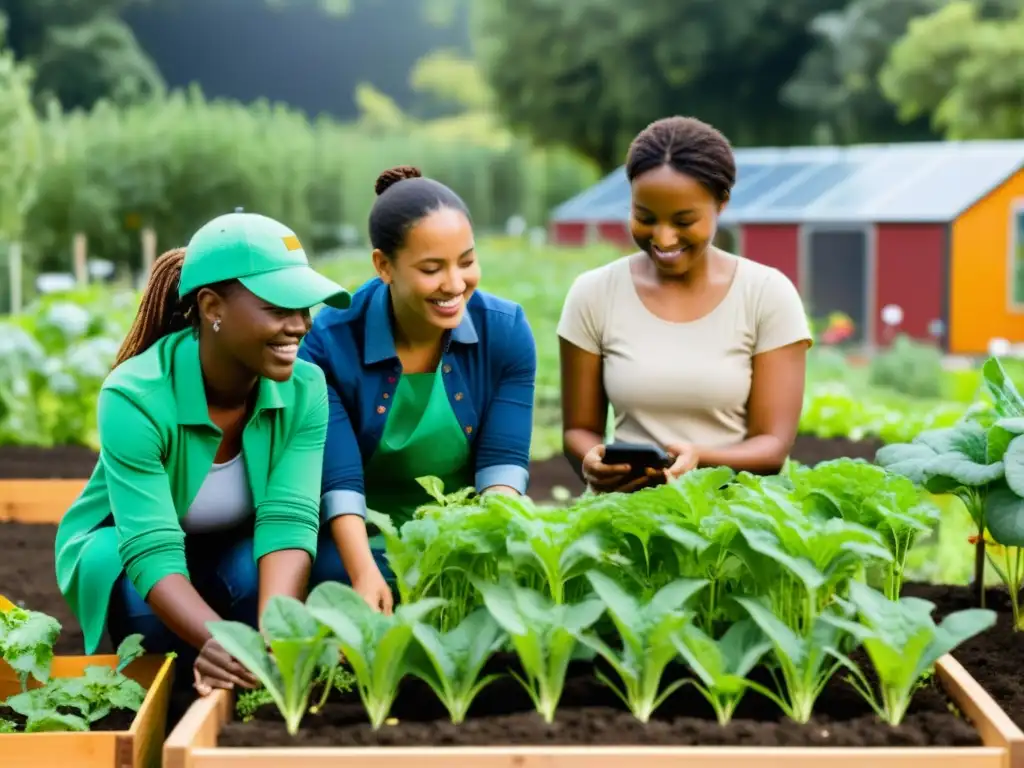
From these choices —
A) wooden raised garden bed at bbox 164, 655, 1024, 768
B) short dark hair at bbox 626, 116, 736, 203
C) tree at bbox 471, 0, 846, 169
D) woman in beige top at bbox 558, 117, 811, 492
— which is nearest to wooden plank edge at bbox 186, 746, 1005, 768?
wooden raised garden bed at bbox 164, 655, 1024, 768

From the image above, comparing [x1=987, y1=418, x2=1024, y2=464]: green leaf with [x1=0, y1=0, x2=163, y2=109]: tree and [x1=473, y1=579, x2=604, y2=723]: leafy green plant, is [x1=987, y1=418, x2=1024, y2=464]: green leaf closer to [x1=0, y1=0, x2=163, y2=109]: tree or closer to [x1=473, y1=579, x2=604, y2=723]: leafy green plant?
[x1=473, y1=579, x2=604, y2=723]: leafy green plant

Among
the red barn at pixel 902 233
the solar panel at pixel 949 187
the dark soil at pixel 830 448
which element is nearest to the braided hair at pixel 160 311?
the dark soil at pixel 830 448

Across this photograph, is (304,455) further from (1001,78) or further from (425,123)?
(425,123)

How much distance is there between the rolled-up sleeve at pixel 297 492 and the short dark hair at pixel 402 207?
1.18ft

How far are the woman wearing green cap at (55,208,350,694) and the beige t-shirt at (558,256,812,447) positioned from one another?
2.77 ft

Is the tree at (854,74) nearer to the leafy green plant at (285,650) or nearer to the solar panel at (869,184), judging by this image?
the solar panel at (869,184)

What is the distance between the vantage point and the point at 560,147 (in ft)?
108

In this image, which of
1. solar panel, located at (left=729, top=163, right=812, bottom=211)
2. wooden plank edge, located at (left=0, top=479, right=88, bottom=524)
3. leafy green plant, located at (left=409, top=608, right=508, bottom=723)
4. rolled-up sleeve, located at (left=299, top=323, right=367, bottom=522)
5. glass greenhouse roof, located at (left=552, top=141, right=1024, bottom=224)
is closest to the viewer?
leafy green plant, located at (left=409, top=608, right=508, bottom=723)

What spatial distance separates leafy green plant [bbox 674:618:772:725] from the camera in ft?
7.82

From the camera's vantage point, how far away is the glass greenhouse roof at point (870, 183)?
15609 mm

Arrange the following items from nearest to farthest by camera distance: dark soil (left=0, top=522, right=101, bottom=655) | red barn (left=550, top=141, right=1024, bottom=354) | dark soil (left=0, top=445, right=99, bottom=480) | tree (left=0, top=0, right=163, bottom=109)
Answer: dark soil (left=0, top=522, right=101, bottom=655) → dark soil (left=0, top=445, right=99, bottom=480) → red barn (left=550, top=141, right=1024, bottom=354) → tree (left=0, top=0, right=163, bottom=109)

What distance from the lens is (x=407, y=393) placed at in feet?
10.9

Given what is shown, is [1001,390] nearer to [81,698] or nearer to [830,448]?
[81,698]

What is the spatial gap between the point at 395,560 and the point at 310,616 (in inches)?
9.2
